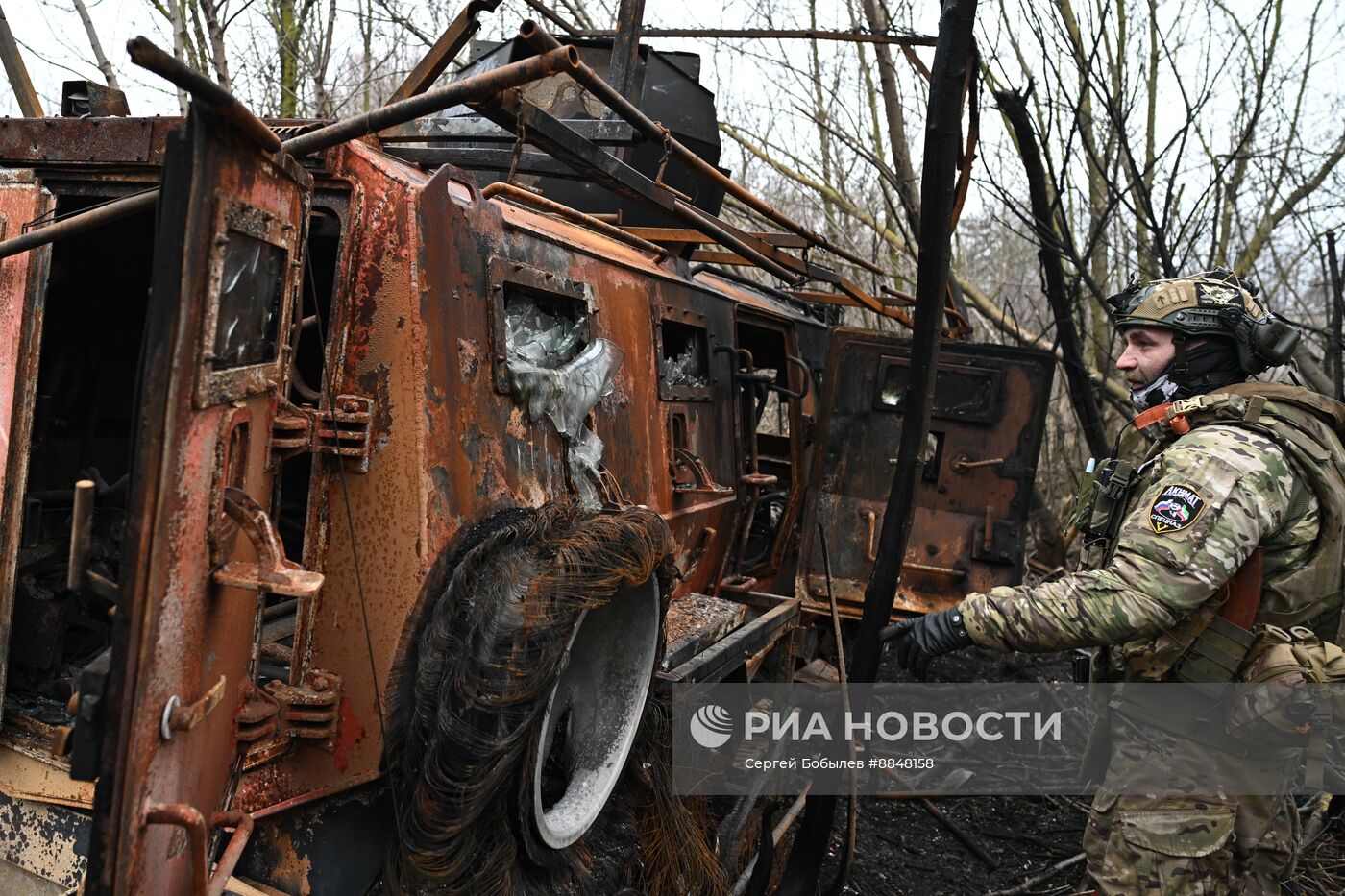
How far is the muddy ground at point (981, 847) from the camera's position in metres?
4.43

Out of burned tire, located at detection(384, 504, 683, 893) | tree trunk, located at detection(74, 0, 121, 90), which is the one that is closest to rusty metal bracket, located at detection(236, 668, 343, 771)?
burned tire, located at detection(384, 504, 683, 893)

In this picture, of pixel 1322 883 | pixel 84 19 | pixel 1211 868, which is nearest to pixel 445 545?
pixel 1211 868

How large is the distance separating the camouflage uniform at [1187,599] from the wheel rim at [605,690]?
37.0 inches

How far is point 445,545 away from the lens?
2.54m

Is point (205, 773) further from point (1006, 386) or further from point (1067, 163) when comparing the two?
point (1067, 163)

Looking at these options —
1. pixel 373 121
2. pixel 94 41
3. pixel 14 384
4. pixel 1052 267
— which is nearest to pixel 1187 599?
pixel 373 121

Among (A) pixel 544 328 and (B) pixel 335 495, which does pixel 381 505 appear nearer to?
(B) pixel 335 495

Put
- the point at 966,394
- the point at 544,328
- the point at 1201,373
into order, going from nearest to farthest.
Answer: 1. the point at 1201,373
2. the point at 544,328
3. the point at 966,394

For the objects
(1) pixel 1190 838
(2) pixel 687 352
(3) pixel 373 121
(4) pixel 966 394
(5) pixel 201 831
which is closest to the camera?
(5) pixel 201 831

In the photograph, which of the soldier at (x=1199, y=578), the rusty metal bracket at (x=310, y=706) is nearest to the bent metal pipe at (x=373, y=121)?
the rusty metal bracket at (x=310, y=706)

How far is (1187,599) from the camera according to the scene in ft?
8.91

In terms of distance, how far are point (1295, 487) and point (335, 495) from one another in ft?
8.37

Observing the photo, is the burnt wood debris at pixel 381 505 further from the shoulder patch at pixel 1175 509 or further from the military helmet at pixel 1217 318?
the shoulder patch at pixel 1175 509

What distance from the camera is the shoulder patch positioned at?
272cm
